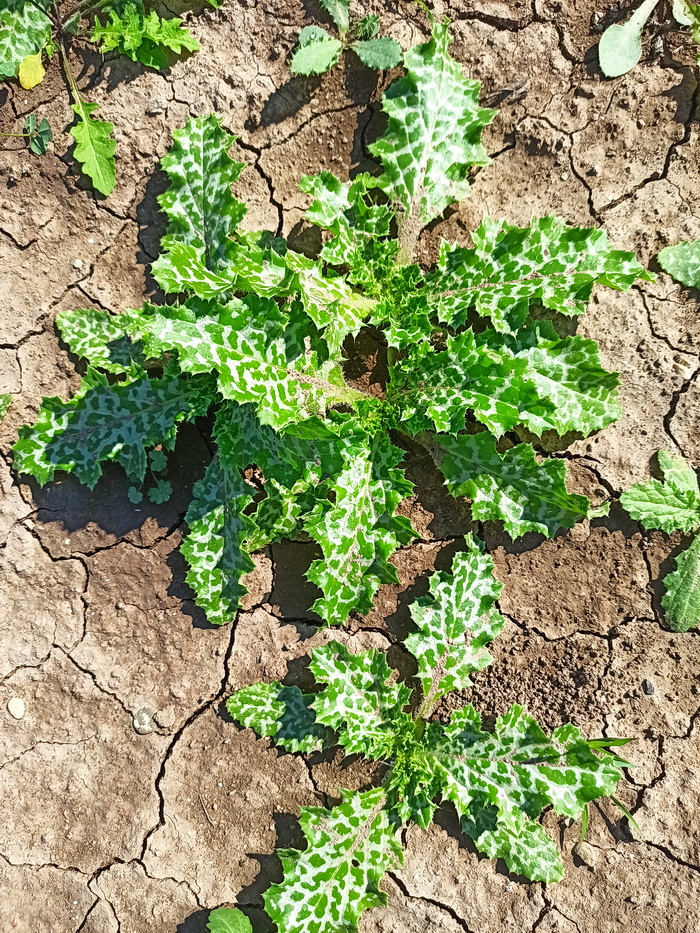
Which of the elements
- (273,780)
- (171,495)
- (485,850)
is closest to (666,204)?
(171,495)

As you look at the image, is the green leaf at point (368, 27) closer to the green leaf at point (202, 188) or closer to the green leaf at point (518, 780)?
the green leaf at point (202, 188)

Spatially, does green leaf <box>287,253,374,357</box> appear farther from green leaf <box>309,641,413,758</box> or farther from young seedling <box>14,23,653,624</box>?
green leaf <box>309,641,413,758</box>

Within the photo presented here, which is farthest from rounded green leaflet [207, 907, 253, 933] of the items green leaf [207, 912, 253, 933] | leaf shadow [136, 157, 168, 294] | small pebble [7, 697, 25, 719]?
leaf shadow [136, 157, 168, 294]

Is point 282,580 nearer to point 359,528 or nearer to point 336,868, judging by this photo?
point 359,528

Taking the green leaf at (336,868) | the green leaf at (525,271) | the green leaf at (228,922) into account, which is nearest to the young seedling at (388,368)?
the green leaf at (525,271)

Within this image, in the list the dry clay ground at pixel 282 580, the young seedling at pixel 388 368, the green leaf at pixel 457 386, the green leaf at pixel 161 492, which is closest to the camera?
the green leaf at pixel 457 386

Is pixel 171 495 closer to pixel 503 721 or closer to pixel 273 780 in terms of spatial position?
pixel 273 780
